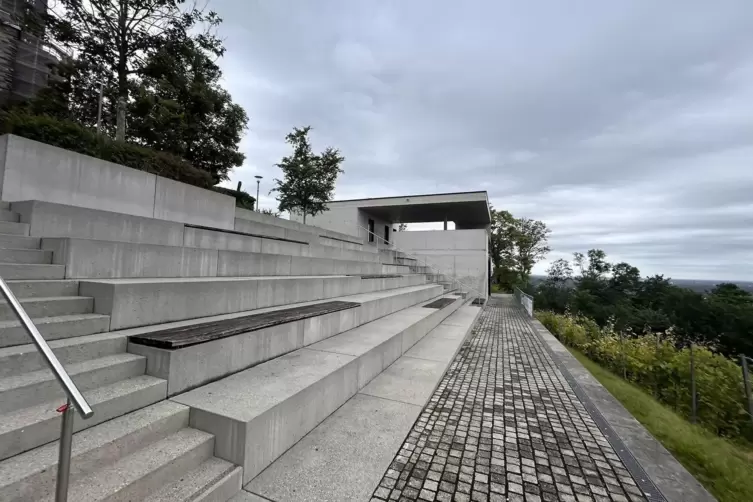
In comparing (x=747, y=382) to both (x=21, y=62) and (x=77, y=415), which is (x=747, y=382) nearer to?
(x=77, y=415)

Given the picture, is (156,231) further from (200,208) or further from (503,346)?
(503,346)

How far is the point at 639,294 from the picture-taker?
3525 cm

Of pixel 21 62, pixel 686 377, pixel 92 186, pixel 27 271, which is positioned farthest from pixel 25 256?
pixel 21 62

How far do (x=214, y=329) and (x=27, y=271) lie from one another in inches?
63.2

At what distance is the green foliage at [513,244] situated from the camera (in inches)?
1421

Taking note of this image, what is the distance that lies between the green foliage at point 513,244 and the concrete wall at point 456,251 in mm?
17257

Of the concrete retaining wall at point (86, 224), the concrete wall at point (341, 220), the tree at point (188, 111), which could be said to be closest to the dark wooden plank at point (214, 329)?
the concrete retaining wall at point (86, 224)

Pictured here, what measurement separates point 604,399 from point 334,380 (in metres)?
3.70

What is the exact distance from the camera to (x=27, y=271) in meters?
2.61

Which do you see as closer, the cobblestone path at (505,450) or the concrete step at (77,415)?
the concrete step at (77,415)

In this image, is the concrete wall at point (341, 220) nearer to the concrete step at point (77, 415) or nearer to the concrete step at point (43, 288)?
the concrete step at point (43, 288)

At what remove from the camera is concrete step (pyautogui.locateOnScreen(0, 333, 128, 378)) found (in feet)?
6.08

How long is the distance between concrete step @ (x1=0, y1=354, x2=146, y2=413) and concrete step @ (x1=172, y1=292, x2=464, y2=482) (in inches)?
16.7

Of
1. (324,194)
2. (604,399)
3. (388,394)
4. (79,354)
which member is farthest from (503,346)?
(324,194)
